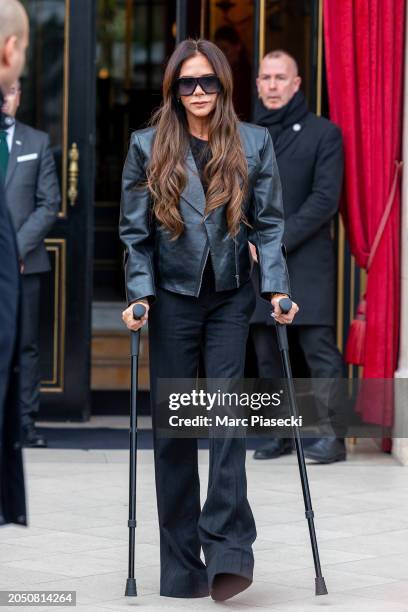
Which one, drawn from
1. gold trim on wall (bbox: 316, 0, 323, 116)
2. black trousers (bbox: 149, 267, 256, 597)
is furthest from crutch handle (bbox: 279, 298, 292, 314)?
gold trim on wall (bbox: 316, 0, 323, 116)

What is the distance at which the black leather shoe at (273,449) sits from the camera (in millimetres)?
8023

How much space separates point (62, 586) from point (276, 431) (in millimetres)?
3047

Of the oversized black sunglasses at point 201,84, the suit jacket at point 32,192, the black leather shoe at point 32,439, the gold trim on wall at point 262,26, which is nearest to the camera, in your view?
the oversized black sunglasses at point 201,84

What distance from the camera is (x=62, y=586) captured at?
17.5 feet

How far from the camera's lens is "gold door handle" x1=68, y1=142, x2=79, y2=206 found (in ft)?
29.0

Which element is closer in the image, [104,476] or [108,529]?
[108,529]

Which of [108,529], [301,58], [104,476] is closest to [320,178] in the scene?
[301,58]

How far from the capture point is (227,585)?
509cm

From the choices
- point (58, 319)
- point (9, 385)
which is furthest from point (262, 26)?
point (9, 385)

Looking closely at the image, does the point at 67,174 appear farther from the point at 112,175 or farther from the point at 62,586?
the point at 112,175

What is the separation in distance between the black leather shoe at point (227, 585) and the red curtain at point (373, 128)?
10.4ft

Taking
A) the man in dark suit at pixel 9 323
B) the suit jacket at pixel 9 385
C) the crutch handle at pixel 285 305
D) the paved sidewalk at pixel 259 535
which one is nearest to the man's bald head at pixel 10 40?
the man in dark suit at pixel 9 323

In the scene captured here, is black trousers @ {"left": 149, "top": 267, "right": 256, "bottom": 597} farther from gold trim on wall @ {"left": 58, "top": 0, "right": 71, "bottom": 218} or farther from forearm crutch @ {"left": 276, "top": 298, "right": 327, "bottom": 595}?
gold trim on wall @ {"left": 58, "top": 0, "right": 71, "bottom": 218}

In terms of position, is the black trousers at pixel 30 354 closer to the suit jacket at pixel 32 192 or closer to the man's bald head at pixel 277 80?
the suit jacket at pixel 32 192
